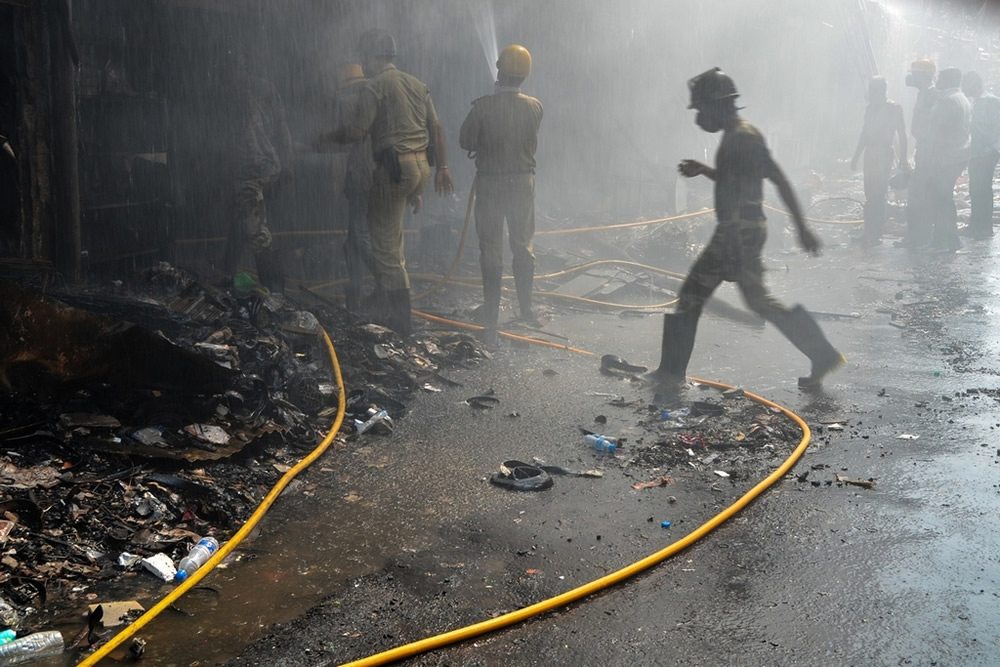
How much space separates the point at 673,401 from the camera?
5836mm

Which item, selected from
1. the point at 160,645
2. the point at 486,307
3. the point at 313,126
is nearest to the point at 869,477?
the point at 160,645

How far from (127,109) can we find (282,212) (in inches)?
89.7

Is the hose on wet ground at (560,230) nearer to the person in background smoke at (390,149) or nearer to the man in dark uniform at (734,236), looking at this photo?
the man in dark uniform at (734,236)

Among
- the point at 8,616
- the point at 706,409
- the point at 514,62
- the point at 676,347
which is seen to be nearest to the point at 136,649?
the point at 8,616

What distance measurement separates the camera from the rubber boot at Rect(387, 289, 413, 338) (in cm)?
693

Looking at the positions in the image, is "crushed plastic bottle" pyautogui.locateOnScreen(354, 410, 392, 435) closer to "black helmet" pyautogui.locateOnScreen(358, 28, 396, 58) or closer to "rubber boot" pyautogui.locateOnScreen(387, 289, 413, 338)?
"rubber boot" pyautogui.locateOnScreen(387, 289, 413, 338)

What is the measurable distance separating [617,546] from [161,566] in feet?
6.44

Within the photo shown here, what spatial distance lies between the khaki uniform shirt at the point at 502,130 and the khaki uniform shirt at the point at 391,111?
86 cm

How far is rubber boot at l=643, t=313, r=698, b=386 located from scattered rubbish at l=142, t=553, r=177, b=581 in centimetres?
366

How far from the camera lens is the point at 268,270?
24.8 feet

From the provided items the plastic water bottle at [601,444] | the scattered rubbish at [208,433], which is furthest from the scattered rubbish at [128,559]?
the plastic water bottle at [601,444]

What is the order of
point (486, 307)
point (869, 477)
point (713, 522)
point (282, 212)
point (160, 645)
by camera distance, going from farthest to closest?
1. point (282, 212)
2. point (486, 307)
3. point (869, 477)
4. point (713, 522)
5. point (160, 645)

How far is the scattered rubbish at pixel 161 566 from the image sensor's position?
336 cm

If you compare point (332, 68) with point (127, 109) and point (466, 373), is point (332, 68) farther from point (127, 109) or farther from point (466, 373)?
point (466, 373)
